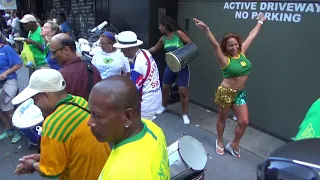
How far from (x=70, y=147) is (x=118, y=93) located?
0.80 meters

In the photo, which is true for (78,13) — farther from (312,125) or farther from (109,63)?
(312,125)

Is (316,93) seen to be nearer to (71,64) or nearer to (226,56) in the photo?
(226,56)

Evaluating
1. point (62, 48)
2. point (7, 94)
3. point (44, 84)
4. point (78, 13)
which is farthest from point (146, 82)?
point (78, 13)

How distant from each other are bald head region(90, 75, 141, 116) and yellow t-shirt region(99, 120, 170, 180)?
0.15 m

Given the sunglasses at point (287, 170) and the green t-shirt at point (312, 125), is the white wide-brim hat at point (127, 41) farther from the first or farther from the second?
the sunglasses at point (287, 170)

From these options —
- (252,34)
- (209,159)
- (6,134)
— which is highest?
(252,34)

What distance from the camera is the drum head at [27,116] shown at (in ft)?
9.55

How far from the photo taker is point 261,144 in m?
4.36

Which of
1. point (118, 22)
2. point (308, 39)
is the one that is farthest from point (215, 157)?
point (118, 22)

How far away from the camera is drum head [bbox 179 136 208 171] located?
247 cm

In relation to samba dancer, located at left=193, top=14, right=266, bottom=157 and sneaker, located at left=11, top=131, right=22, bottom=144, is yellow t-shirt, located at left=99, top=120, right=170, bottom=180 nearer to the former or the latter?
samba dancer, located at left=193, top=14, right=266, bottom=157

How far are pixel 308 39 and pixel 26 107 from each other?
3.59 metres

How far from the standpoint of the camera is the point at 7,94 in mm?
4668

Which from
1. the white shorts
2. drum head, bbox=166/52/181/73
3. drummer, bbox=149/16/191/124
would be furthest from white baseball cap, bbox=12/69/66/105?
drummer, bbox=149/16/191/124
